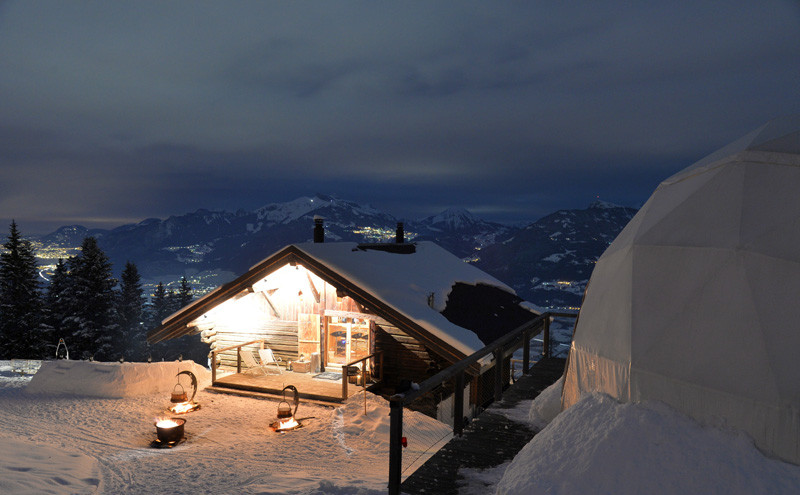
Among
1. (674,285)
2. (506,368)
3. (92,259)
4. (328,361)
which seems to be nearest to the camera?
(674,285)

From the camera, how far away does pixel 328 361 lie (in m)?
13.7

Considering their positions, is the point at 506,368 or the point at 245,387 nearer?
the point at 506,368

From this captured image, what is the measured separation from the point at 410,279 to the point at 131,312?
100 ft

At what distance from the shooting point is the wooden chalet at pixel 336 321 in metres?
11.6

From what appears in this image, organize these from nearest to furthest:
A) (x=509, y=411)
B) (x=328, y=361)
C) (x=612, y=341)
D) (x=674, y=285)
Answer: (x=674, y=285)
(x=612, y=341)
(x=509, y=411)
(x=328, y=361)

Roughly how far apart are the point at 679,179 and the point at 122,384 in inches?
562

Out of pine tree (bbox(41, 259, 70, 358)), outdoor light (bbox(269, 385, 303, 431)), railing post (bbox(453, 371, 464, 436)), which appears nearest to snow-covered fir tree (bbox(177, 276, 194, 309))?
pine tree (bbox(41, 259, 70, 358))

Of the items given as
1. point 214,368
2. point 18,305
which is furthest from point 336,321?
point 18,305

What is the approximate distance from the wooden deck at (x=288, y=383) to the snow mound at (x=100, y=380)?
1.33m

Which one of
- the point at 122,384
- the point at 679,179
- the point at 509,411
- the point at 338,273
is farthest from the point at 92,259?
the point at 679,179

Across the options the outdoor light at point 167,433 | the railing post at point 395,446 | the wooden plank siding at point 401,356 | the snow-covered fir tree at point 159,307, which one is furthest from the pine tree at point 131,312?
the railing post at point 395,446

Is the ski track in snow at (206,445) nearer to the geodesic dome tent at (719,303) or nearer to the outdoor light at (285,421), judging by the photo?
the outdoor light at (285,421)

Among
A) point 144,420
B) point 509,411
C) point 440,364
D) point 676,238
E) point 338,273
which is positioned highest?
point 676,238

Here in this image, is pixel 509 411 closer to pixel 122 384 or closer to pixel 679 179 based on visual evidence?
pixel 679 179
